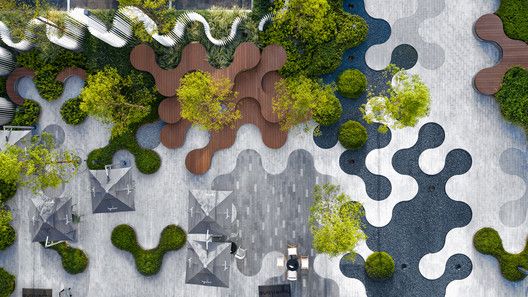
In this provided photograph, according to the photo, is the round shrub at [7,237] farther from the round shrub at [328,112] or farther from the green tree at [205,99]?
the round shrub at [328,112]


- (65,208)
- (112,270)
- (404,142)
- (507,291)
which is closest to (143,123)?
(65,208)

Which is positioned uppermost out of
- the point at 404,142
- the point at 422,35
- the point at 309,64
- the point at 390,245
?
the point at 422,35

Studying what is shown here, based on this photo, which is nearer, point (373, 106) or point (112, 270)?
point (373, 106)

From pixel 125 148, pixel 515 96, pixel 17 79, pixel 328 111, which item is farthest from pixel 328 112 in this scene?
pixel 17 79

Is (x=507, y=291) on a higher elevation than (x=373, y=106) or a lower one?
lower

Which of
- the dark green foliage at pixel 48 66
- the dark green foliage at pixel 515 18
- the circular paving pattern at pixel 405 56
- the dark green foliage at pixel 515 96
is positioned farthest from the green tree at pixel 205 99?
the dark green foliage at pixel 515 18

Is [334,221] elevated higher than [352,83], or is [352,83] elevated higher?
[352,83]

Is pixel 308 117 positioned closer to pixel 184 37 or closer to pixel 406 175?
pixel 406 175

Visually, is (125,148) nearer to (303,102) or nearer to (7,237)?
(7,237)
